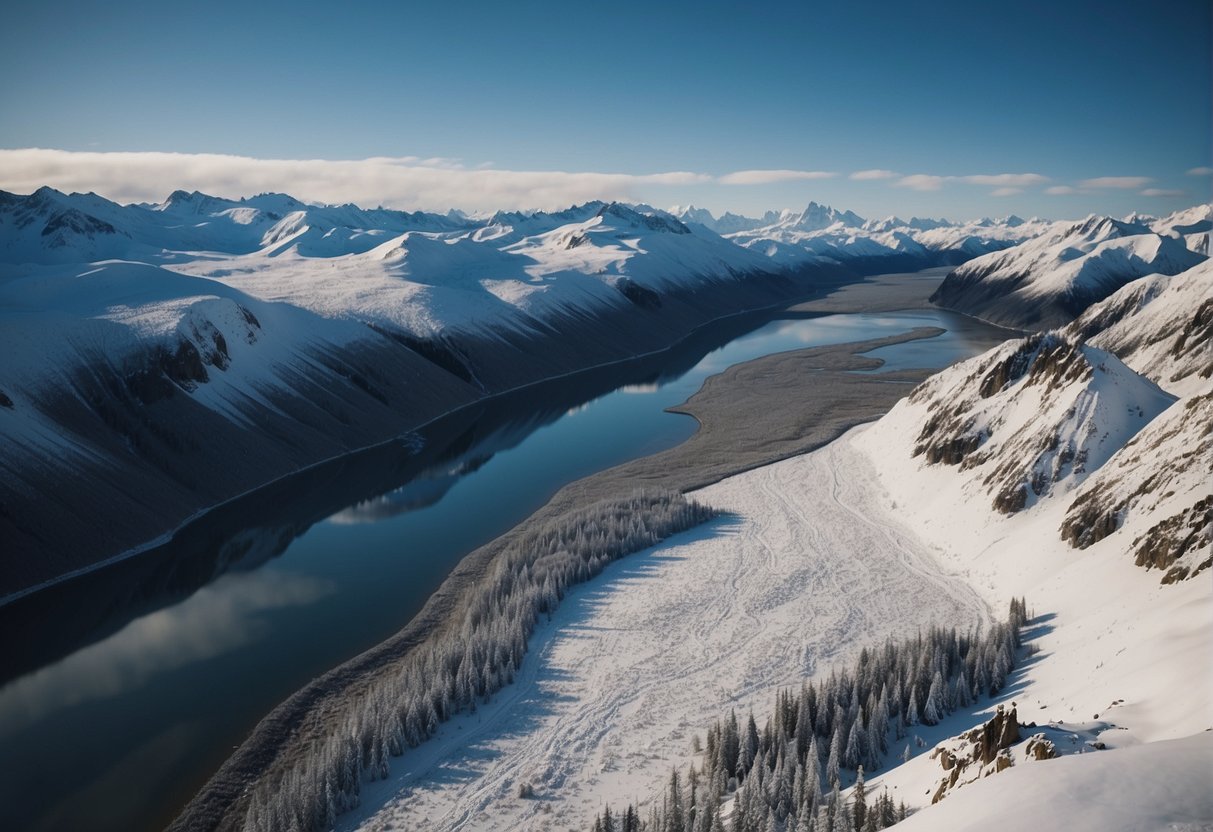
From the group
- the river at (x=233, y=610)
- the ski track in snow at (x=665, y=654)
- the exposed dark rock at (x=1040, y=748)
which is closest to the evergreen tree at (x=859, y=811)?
the exposed dark rock at (x=1040, y=748)

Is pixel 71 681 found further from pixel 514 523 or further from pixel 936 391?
pixel 936 391

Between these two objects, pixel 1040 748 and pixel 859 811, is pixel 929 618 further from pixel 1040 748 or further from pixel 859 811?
pixel 1040 748

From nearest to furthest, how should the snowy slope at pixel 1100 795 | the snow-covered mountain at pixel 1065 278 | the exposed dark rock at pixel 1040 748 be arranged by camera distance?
the snowy slope at pixel 1100 795, the exposed dark rock at pixel 1040 748, the snow-covered mountain at pixel 1065 278

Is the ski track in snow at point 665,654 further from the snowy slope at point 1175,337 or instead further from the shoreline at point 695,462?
the snowy slope at point 1175,337

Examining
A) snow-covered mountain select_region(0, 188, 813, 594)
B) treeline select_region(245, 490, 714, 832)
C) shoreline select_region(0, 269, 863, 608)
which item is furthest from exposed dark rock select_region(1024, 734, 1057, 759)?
snow-covered mountain select_region(0, 188, 813, 594)

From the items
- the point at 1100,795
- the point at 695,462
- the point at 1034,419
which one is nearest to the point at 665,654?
the point at 1100,795

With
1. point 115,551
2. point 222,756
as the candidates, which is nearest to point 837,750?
point 222,756

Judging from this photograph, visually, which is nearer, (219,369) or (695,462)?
(695,462)
